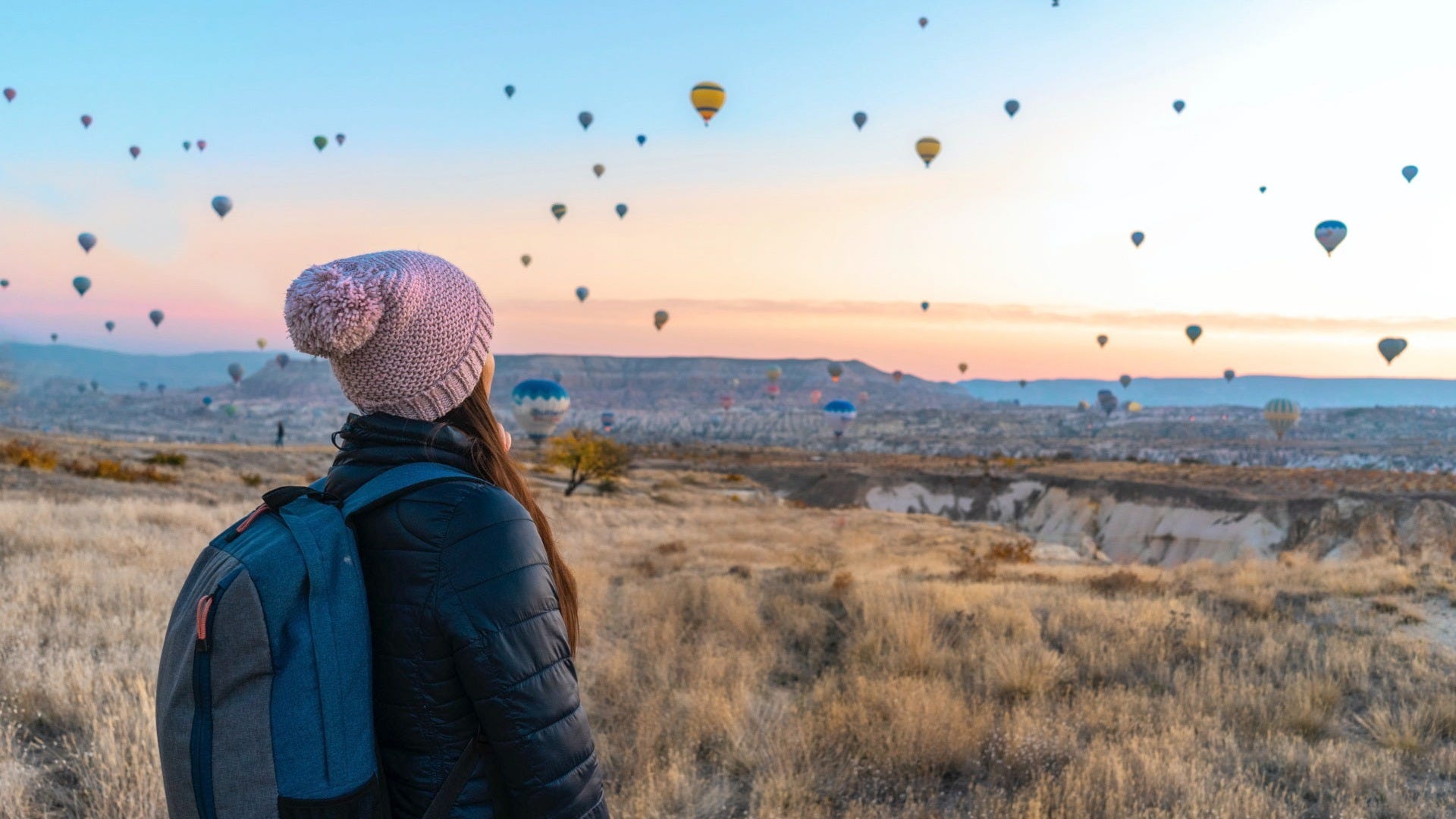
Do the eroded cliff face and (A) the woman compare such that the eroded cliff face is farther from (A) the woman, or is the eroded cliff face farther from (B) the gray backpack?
(B) the gray backpack

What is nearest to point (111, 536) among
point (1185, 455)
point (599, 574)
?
point (599, 574)

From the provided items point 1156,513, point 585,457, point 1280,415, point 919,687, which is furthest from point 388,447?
point 1280,415

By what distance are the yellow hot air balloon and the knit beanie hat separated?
3991cm

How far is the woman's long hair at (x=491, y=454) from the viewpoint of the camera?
6.55 ft

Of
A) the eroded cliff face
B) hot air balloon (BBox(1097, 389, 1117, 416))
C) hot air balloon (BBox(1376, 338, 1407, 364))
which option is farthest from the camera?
hot air balloon (BBox(1097, 389, 1117, 416))

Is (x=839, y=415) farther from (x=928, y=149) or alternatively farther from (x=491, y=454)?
(x=491, y=454)

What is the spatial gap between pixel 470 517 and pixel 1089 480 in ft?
163

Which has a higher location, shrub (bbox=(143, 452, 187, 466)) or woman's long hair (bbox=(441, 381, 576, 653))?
woman's long hair (bbox=(441, 381, 576, 653))

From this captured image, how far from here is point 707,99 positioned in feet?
131

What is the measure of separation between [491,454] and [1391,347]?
3207 inches

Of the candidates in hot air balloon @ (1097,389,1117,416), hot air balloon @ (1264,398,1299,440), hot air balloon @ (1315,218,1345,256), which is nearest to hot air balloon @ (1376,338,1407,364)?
hot air balloon @ (1264,398,1299,440)

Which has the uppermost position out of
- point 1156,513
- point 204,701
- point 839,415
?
point 204,701

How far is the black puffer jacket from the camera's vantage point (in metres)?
1.71

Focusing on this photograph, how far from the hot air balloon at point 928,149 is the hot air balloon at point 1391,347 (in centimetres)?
4131
